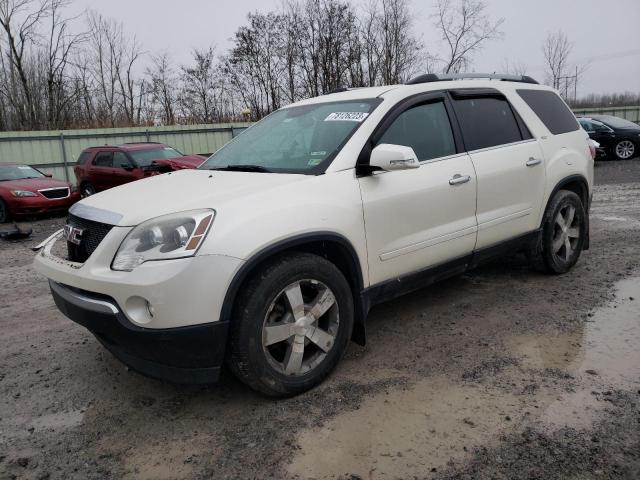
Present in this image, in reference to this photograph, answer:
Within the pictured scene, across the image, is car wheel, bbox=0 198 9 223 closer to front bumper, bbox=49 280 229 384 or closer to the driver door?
front bumper, bbox=49 280 229 384

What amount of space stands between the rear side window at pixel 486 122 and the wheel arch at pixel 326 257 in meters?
1.49

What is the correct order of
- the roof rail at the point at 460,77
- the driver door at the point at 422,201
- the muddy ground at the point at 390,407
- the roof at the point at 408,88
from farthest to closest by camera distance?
the roof rail at the point at 460,77 → the roof at the point at 408,88 → the driver door at the point at 422,201 → the muddy ground at the point at 390,407

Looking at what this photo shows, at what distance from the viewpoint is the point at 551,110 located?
15.9ft

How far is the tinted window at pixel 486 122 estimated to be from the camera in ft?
13.1

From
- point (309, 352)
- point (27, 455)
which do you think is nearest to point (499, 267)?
point (309, 352)

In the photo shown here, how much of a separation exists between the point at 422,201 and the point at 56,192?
1055cm

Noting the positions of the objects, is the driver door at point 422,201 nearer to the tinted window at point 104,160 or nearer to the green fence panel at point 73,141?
the tinted window at point 104,160

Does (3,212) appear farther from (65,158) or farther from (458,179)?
(458,179)

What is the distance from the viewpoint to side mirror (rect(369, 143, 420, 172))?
120 inches

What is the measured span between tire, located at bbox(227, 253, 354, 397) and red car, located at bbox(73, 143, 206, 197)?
995cm

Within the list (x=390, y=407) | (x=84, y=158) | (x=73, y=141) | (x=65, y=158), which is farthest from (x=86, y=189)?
(x=390, y=407)

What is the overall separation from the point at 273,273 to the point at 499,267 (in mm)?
3476

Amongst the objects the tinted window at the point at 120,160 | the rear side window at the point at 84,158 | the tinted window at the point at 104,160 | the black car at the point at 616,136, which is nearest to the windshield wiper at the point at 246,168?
the tinted window at the point at 120,160

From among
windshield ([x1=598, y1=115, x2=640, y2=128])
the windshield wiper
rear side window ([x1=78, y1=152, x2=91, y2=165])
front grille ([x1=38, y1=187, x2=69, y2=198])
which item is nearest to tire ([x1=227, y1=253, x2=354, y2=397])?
the windshield wiper
